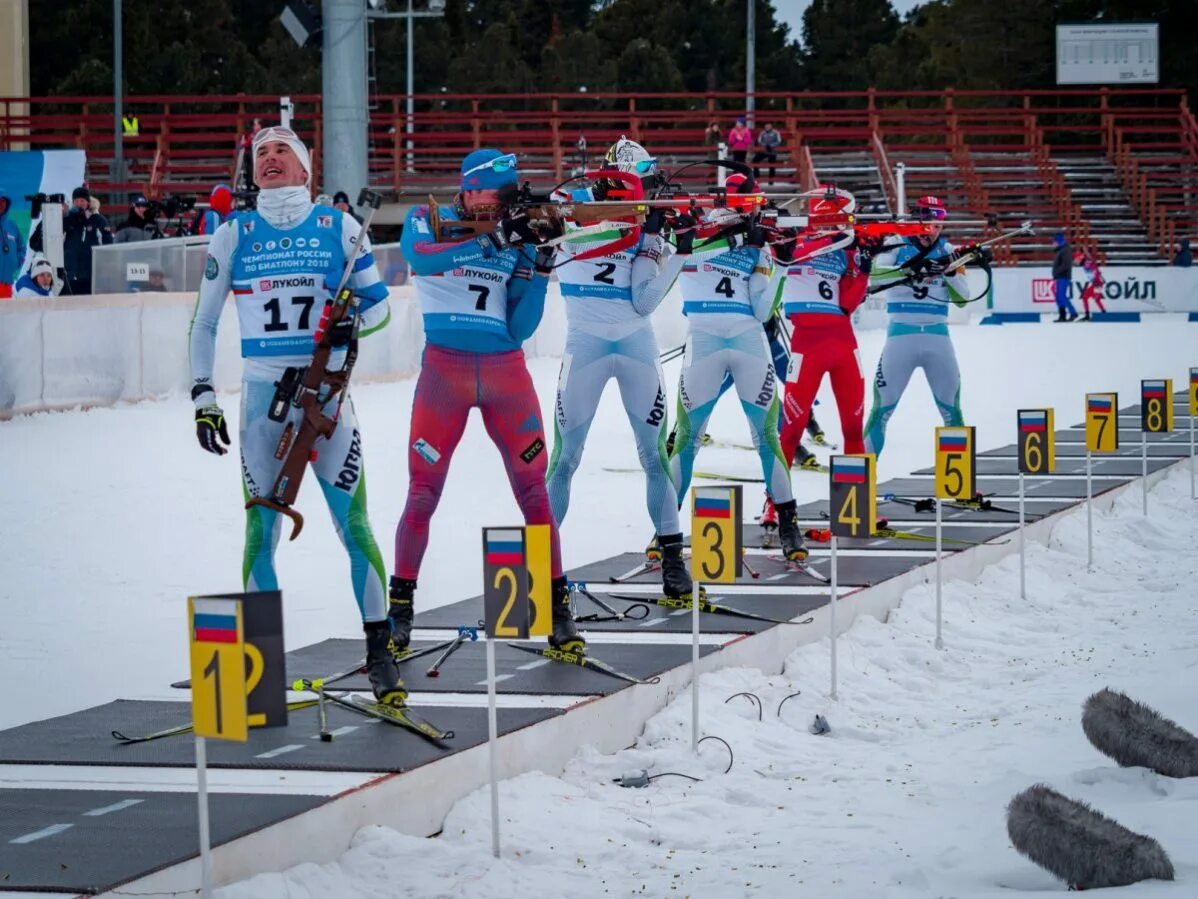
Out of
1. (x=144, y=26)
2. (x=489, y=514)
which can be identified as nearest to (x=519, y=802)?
(x=489, y=514)

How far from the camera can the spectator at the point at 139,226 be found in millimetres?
21234

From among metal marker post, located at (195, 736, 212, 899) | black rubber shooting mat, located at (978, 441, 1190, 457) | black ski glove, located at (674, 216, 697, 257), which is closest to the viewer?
metal marker post, located at (195, 736, 212, 899)

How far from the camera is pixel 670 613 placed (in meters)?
9.26

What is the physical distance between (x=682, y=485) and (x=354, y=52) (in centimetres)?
1371

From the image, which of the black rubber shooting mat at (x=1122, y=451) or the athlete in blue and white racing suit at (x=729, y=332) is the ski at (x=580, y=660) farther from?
the black rubber shooting mat at (x=1122, y=451)

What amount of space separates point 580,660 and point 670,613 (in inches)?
54.0

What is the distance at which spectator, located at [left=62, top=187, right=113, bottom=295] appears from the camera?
768 inches

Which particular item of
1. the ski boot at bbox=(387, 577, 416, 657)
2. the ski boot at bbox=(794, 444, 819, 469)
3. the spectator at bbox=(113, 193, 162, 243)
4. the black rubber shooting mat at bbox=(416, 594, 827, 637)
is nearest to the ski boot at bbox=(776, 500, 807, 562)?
the black rubber shooting mat at bbox=(416, 594, 827, 637)

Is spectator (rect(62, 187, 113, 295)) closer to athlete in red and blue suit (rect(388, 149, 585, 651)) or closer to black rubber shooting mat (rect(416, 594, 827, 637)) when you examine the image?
black rubber shooting mat (rect(416, 594, 827, 637))

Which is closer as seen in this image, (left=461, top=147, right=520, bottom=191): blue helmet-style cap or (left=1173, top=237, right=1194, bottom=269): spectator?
(left=461, top=147, right=520, bottom=191): blue helmet-style cap

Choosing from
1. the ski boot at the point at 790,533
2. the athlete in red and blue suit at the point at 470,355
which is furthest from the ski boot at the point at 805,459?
the athlete in red and blue suit at the point at 470,355

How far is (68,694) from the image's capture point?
7.77m

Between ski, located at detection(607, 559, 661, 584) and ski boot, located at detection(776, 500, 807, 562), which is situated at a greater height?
ski boot, located at detection(776, 500, 807, 562)

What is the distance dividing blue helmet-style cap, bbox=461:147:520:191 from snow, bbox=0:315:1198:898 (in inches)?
90.7
